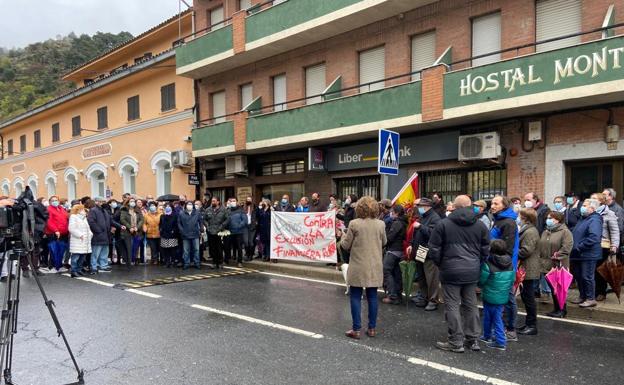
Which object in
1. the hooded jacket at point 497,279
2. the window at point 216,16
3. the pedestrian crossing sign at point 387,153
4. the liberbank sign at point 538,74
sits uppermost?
the window at point 216,16

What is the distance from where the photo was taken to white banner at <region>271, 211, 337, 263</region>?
36.9ft

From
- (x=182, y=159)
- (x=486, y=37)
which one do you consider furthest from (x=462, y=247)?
(x=182, y=159)

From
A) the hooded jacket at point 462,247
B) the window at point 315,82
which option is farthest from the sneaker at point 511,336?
Result: the window at point 315,82

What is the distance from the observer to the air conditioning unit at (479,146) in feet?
38.3

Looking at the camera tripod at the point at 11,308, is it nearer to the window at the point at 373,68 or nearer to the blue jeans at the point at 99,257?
the blue jeans at the point at 99,257

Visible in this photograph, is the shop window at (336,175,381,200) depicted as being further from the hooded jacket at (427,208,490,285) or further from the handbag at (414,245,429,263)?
the hooded jacket at (427,208,490,285)

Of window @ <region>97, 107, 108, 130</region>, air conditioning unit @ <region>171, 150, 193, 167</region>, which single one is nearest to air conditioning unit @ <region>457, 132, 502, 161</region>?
air conditioning unit @ <region>171, 150, 193, 167</region>

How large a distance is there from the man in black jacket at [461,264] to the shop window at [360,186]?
30.6 ft

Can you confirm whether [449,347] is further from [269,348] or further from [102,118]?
[102,118]

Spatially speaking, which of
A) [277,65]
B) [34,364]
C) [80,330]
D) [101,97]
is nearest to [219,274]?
[80,330]

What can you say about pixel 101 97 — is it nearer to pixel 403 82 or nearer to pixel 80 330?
pixel 403 82

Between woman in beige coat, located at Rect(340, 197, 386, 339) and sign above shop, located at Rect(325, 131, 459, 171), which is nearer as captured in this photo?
woman in beige coat, located at Rect(340, 197, 386, 339)

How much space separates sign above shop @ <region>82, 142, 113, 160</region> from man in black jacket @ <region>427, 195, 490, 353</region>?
23899 mm

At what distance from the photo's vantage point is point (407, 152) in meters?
13.8
